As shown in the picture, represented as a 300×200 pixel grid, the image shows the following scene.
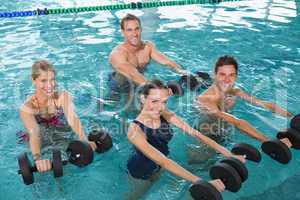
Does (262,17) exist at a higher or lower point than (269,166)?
higher

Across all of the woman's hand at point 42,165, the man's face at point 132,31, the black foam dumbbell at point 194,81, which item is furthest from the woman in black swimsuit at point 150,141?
the man's face at point 132,31

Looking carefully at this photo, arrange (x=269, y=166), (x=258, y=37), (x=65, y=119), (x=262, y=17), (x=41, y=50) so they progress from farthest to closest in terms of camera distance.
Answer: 1. (x=262, y=17)
2. (x=258, y=37)
3. (x=41, y=50)
4. (x=65, y=119)
5. (x=269, y=166)

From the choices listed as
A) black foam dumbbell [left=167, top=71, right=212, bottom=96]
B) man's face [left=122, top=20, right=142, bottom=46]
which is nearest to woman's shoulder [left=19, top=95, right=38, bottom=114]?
man's face [left=122, top=20, right=142, bottom=46]

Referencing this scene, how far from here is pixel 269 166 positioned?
4.55 metres

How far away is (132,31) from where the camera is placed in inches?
241

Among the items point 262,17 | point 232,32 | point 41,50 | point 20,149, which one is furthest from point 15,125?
point 262,17

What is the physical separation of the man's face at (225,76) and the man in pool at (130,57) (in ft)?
4.30

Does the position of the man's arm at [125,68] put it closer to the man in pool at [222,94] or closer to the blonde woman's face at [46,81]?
the man in pool at [222,94]

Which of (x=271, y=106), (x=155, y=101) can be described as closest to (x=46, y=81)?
(x=155, y=101)

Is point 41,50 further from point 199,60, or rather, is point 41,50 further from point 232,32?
point 232,32

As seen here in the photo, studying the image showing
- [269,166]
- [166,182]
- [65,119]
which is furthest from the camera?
[65,119]

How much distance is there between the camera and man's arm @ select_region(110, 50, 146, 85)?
18.9ft

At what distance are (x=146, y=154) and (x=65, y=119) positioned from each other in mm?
1509

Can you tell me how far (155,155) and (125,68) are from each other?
2564mm
